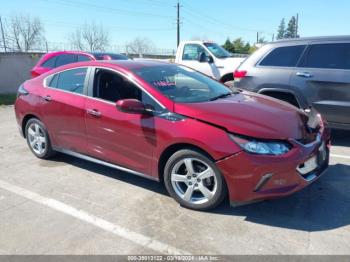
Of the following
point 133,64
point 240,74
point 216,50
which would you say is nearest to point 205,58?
point 216,50

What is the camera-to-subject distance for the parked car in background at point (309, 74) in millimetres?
5609

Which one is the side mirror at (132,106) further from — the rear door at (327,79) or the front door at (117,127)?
the rear door at (327,79)

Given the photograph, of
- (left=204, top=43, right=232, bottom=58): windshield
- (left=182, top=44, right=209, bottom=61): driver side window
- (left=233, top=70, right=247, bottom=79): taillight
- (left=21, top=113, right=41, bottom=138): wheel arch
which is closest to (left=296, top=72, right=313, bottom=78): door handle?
(left=233, top=70, right=247, bottom=79): taillight

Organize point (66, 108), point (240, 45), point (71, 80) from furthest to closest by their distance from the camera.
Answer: point (240, 45)
point (71, 80)
point (66, 108)

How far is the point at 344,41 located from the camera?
222 inches

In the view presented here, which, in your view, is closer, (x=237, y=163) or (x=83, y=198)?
(x=237, y=163)

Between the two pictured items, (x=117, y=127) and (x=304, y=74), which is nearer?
(x=117, y=127)

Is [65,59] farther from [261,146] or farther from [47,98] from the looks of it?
[261,146]

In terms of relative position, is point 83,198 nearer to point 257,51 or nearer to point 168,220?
point 168,220

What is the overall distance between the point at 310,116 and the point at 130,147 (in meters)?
2.19

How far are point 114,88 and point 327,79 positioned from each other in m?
3.56

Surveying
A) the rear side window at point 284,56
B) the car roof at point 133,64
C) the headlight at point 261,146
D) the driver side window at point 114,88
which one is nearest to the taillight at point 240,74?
the rear side window at point 284,56

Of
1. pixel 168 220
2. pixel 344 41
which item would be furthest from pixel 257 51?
pixel 168 220

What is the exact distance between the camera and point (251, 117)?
352cm
